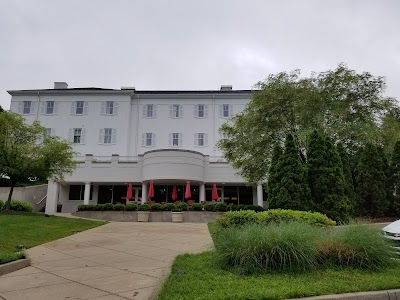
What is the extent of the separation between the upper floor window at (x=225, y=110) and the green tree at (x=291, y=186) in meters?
22.4

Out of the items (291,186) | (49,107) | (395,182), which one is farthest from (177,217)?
(49,107)

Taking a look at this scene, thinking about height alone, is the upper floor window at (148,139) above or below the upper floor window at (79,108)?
below

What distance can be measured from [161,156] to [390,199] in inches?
667

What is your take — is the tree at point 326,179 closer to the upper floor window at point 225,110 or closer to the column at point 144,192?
the column at point 144,192

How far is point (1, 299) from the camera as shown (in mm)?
4750

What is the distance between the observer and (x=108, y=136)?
119ft

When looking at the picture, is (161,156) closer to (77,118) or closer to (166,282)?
(77,118)

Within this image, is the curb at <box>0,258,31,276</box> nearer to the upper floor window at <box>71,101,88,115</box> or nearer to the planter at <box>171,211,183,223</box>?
the planter at <box>171,211,183,223</box>

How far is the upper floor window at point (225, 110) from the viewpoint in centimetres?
3716

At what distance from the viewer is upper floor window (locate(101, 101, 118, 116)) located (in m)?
36.8

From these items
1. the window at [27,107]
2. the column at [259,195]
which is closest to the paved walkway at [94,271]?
the column at [259,195]

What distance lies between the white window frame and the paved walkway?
25.9 metres

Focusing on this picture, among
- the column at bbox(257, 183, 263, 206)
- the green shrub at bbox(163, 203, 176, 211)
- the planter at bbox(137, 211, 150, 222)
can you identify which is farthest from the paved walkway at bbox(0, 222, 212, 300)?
the column at bbox(257, 183, 263, 206)

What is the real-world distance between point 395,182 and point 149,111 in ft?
87.9
